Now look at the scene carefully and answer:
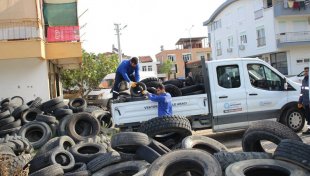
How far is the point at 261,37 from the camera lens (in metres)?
46.7

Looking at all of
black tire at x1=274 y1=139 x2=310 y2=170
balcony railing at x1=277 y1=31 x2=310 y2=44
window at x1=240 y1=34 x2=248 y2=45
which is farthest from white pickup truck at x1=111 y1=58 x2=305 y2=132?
window at x1=240 y1=34 x2=248 y2=45

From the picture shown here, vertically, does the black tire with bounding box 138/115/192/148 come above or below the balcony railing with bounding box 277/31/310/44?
below

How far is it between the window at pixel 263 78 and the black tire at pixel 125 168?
17.4 feet

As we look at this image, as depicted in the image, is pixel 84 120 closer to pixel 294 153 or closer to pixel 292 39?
pixel 294 153

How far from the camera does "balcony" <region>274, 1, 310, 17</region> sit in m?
43.2

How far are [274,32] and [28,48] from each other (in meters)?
31.1

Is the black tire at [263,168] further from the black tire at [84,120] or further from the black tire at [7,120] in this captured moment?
the black tire at [7,120]

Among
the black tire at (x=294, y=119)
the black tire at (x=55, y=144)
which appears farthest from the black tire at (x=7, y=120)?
the black tire at (x=294, y=119)

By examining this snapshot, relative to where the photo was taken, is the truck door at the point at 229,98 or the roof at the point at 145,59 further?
the roof at the point at 145,59

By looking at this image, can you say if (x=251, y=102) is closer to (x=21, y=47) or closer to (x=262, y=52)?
(x=21, y=47)

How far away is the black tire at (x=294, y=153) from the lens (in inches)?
218

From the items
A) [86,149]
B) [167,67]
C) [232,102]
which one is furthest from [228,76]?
[167,67]

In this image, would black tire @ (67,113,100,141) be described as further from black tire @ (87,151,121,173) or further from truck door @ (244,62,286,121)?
black tire @ (87,151,121,173)

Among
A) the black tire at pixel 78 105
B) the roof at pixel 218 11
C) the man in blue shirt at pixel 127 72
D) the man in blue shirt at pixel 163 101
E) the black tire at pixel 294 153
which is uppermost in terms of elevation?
the roof at pixel 218 11
